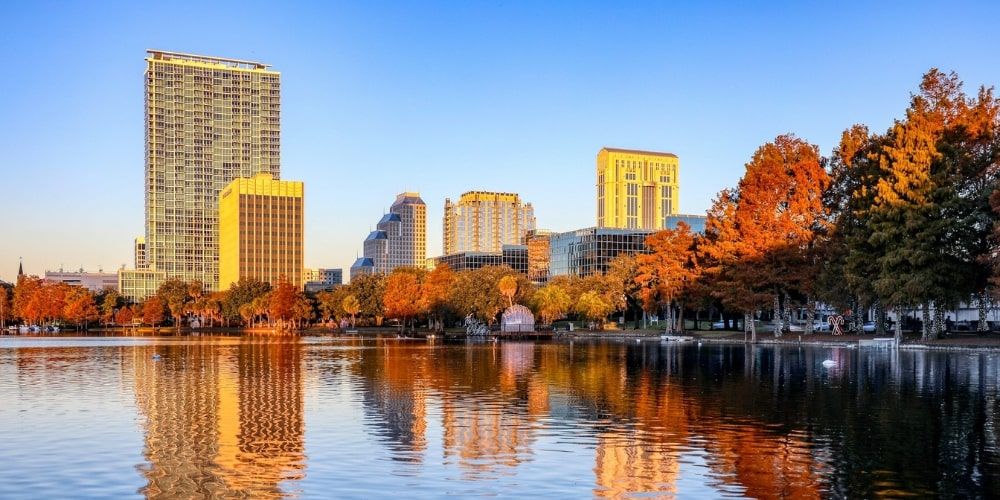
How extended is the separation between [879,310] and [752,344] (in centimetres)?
1193

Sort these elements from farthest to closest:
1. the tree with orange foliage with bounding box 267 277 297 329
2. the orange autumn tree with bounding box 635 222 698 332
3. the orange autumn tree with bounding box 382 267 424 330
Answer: the tree with orange foliage with bounding box 267 277 297 329 < the orange autumn tree with bounding box 382 267 424 330 < the orange autumn tree with bounding box 635 222 698 332

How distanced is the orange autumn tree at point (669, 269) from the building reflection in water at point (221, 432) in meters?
65.4

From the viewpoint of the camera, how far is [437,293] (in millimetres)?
150625

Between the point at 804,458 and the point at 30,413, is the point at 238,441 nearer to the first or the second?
the point at 30,413

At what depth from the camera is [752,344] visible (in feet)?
287

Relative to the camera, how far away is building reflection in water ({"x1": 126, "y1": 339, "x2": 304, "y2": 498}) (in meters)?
19.4

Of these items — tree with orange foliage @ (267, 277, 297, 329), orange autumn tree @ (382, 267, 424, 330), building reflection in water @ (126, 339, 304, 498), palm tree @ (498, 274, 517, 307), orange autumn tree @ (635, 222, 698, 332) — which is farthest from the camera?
tree with orange foliage @ (267, 277, 297, 329)

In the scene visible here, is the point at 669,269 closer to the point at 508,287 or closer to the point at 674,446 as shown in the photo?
the point at 508,287

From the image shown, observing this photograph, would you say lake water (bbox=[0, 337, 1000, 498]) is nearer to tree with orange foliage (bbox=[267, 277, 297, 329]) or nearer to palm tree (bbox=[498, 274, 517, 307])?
palm tree (bbox=[498, 274, 517, 307])

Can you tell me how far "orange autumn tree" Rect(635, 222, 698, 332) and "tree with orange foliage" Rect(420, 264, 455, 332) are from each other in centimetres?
4243

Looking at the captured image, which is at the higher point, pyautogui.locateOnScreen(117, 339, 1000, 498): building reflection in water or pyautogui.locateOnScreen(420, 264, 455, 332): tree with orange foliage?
pyautogui.locateOnScreen(420, 264, 455, 332): tree with orange foliage

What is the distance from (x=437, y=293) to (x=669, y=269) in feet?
171

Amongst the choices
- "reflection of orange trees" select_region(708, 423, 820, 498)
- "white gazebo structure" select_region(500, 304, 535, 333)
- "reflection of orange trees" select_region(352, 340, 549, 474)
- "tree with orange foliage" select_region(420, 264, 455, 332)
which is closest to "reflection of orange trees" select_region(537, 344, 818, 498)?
"reflection of orange trees" select_region(708, 423, 820, 498)

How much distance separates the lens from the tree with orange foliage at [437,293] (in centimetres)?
14900
